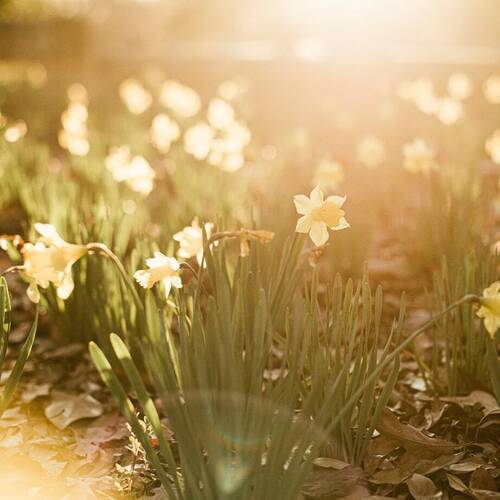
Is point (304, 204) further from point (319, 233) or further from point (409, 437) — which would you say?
point (409, 437)

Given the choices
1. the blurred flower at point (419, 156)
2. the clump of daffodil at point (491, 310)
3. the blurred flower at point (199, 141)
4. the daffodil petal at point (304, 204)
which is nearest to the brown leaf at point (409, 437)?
the clump of daffodil at point (491, 310)

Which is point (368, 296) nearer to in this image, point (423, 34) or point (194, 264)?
point (194, 264)

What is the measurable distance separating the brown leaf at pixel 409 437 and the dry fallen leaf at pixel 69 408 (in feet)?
2.78

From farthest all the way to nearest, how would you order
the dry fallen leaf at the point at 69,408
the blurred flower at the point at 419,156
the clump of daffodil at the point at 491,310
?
the blurred flower at the point at 419,156 < the dry fallen leaf at the point at 69,408 < the clump of daffodil at the point at 491,310

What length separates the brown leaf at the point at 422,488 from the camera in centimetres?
160

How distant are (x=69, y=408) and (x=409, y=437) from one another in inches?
38.7

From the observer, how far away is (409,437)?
172 cm

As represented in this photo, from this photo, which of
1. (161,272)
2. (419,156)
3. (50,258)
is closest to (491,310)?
(161,272)

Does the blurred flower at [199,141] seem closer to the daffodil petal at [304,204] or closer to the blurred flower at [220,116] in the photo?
the blurred flower at [220,116]

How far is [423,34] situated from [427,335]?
15450mm

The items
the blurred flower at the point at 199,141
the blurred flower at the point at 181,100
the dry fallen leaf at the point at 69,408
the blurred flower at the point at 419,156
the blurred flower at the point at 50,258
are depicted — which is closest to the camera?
the blurred flower at the point at 50,258

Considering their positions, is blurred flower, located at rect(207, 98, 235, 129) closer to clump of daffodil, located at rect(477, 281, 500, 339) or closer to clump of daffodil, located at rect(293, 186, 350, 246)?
clump of daffodil, located at rect(293, 186, 350, 246)

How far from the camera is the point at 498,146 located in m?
3.37

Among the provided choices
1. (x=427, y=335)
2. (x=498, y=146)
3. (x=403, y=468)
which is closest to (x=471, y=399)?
(x=403, y=468)
